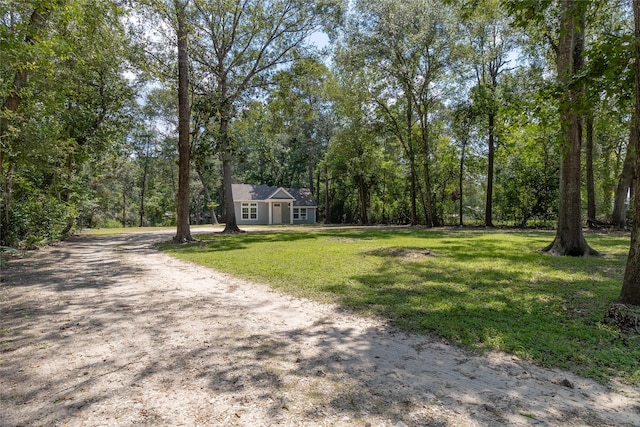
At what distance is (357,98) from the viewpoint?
22.3 meters

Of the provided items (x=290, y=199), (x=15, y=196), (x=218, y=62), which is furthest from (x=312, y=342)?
(x=290, y=199)

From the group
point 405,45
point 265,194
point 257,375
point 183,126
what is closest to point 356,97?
point 405,45

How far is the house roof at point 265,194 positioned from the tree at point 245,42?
15115 mm

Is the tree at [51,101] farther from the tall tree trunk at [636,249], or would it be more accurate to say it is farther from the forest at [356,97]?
the tall tree trunk at [636,249]

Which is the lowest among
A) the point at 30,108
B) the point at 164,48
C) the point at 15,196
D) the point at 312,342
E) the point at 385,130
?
the point at 312,342

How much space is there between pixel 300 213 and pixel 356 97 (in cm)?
1722

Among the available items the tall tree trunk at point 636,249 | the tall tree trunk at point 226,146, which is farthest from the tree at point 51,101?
the tall tree trunk at point 636,249

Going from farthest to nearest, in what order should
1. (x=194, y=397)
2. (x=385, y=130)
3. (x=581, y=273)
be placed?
(x=385, y=130) → (x=581, y=273) → (x=194, y=397)

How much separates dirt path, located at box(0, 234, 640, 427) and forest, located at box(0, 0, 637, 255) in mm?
3765

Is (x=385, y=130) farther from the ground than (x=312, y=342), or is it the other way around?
(x=385, y=130)

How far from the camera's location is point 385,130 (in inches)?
948

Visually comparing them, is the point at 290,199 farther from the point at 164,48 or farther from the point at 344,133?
the point at 164,48

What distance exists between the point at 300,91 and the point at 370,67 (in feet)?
14.9

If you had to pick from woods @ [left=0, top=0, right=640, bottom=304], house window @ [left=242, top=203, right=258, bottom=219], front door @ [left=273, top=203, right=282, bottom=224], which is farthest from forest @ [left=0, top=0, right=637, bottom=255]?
house window @ [left=242, top=203, right=258, bottom=219]
